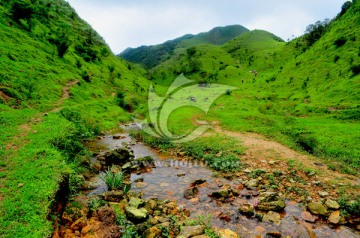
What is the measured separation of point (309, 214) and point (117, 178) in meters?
10.7

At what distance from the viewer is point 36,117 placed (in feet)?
74.3

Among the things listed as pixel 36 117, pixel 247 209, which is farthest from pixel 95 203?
pixel 36 117

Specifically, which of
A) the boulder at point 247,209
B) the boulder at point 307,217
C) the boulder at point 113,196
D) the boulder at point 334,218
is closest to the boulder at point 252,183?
the boulder at point 247,209

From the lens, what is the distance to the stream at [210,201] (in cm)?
1045

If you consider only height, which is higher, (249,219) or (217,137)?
(217,137)

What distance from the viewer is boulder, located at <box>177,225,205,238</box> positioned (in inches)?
374

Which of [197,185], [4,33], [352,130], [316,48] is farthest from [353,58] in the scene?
[4,33]

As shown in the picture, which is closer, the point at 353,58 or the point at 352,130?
the point at 352,130

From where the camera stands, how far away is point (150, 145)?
25.7 m

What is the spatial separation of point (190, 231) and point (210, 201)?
11.9ft

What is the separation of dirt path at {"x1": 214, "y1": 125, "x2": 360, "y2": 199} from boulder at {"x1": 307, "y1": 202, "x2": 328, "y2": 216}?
158 cm

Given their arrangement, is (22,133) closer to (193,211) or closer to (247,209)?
(193,211)

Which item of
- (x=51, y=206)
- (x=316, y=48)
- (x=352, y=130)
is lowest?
(x=51, y=206)

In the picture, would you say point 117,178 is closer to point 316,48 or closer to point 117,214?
Answer: point 117,214
